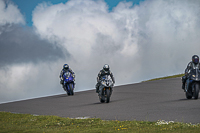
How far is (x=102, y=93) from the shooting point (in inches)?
862

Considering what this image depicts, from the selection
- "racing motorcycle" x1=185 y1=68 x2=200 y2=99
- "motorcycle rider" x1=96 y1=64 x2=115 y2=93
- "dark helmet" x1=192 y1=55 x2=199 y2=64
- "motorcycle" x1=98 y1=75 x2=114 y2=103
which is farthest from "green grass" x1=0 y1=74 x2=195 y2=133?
"dark helmet" x1=192 y1=55 x2=199 y2=64

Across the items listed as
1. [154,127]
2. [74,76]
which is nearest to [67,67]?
[74,76]

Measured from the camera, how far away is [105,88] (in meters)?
21.7

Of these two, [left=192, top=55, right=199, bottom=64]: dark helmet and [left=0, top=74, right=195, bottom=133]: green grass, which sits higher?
[left=192, top=55, right=199, bottom=64]: dark helmet

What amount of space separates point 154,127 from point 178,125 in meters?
0.78

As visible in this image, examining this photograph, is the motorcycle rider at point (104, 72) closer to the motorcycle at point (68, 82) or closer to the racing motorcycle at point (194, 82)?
the racing motorcycle at point (194, 82)

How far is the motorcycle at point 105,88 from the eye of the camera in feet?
70.4

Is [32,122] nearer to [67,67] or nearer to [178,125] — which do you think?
[178,125]

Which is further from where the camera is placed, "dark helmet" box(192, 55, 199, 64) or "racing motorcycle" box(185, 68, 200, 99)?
"dark helmet" box(192, 55, 199, 64)

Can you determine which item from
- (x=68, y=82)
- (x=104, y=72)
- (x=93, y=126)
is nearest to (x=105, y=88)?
(x=104, y=72)

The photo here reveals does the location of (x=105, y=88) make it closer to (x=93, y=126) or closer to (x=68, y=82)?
(x=93, y=126)

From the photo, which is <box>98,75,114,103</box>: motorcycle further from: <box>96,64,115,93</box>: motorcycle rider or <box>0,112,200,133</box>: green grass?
<box>0,112,200,133</box>: green grass

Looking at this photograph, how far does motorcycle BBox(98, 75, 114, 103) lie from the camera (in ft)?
70.4

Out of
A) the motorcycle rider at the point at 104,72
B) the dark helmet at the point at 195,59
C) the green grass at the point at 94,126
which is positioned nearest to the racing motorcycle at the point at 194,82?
the dark helmet at the point at 195,59
